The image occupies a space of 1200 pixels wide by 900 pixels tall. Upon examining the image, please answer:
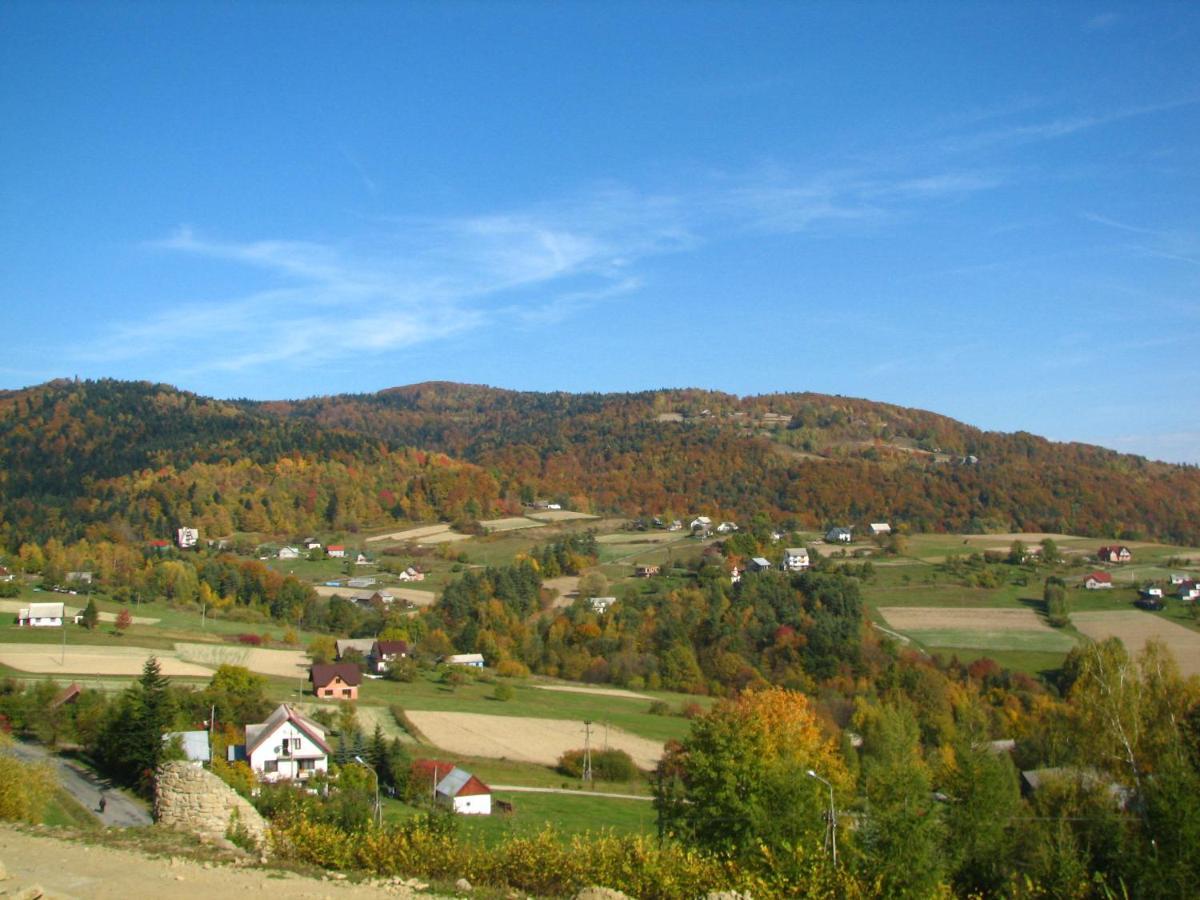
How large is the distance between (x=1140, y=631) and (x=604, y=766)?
3390 cm

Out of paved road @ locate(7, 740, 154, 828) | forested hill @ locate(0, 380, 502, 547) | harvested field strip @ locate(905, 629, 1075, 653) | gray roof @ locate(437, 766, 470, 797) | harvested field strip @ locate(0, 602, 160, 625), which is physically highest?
forested hill @ locate(0, 380, 502, 547)

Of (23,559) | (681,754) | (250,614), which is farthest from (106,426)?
(681,754)

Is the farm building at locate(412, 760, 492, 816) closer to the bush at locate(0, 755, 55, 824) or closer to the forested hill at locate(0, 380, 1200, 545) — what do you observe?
the bush at locate(0, 755, 55, 824)

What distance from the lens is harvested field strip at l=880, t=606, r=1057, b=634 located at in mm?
57438

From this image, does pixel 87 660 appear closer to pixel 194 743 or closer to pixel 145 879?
pixel 194 743

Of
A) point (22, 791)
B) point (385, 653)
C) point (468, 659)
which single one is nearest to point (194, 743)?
point (22, 791)

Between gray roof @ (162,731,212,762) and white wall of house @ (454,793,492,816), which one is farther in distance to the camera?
gray roof @ (162,731,212,762)

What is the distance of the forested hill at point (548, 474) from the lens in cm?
9625

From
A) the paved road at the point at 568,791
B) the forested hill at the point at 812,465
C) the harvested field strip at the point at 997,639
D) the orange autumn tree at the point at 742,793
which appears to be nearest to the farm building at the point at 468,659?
the paved road at the point at 568,791

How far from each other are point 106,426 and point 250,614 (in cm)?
5858

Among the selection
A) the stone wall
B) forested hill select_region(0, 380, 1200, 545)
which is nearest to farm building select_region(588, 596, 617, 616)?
forested hill select_region(0, 380, 1200, 545)

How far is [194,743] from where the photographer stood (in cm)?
3084

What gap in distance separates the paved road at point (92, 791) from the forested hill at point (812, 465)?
83.9 meters

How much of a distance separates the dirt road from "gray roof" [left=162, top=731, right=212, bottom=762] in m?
18.3
